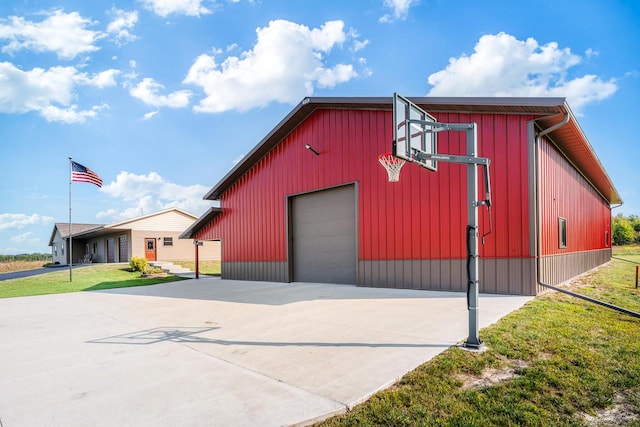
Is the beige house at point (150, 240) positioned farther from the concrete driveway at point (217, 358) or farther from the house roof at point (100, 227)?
the concrete driveway at point (217, 358)

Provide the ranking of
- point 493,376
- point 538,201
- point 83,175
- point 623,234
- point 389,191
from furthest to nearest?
point 623,234 → point 83,175 → point 389,191 → point 538,201 → point 493,376

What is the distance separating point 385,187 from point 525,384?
25.6ft

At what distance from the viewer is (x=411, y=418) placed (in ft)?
8.72

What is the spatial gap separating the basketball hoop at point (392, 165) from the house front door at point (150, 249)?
23.1 metres

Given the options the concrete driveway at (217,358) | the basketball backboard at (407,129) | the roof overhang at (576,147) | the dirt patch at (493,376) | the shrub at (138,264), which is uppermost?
the roof overhang at (576,147)

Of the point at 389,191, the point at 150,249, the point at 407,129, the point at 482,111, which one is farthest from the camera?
the point at 150,249

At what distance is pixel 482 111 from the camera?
8789 millimetres

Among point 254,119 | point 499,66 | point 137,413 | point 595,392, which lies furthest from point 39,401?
point 254,119

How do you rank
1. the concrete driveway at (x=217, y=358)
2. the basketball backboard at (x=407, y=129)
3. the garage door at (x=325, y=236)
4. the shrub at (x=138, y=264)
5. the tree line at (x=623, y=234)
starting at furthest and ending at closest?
1. the tree line at (x=623, y=234)
2. the shrub at (x=138, y=264)
3. the garage door at (x=325, y=236)
4. the basketball backboard at (x=407, y=129)
5. the concrete driveway at (x=217, y=358)

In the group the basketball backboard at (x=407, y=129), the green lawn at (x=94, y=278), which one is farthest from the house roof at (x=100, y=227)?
the basketball backboard at (x=407, y=129)

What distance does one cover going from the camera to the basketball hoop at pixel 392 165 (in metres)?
9.79

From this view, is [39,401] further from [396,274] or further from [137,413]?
[396,274]

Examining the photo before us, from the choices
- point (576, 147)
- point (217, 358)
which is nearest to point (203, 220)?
point (217, 358)

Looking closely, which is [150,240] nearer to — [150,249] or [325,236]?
[150,249]
